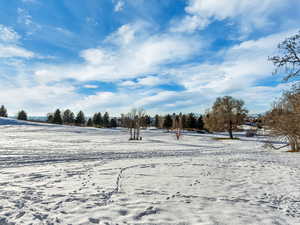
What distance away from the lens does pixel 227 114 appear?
121 ft

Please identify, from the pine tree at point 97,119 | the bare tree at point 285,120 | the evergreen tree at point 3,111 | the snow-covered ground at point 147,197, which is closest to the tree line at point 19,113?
the evergreen tree at point 3,111

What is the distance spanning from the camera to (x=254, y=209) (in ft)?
14.1

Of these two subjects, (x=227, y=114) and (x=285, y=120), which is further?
(x=227, y=114)

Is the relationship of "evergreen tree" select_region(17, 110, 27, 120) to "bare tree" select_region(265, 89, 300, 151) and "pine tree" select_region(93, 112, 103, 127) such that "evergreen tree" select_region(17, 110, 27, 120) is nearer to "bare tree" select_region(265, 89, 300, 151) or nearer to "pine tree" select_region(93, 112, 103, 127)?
"pine tree" select_region(93, 112, 103, 127)

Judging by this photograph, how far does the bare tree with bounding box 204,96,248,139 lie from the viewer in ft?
122

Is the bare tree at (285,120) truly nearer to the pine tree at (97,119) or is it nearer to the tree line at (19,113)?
the pine tree at (97,119)

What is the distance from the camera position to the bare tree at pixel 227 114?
37.1 meters

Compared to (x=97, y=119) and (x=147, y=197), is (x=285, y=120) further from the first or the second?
(x=97, y=119)

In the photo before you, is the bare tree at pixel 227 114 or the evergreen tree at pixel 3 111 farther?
the evergreen tree at pixel 3 111

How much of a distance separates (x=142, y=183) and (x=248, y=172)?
4828 millimetres

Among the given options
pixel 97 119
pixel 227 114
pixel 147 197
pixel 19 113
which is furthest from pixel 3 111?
pixel 147 197

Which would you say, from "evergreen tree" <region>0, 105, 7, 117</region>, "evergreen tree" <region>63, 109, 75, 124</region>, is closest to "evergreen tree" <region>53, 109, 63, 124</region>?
"evergreen tree" <region>63, 109, 75, 124</region>

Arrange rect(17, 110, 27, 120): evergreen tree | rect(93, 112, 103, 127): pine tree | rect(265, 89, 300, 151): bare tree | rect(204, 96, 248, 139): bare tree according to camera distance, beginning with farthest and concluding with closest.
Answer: rect(93, 112, 103, 127): pine tree < rect(17, 110, 27, 120): evergreen tree < rect(204, 96, 248, 139): bare tree < rect(265, 89, 300, 151): bare tree

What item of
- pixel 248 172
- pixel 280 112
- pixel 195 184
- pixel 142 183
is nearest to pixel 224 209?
pixel 195 184
